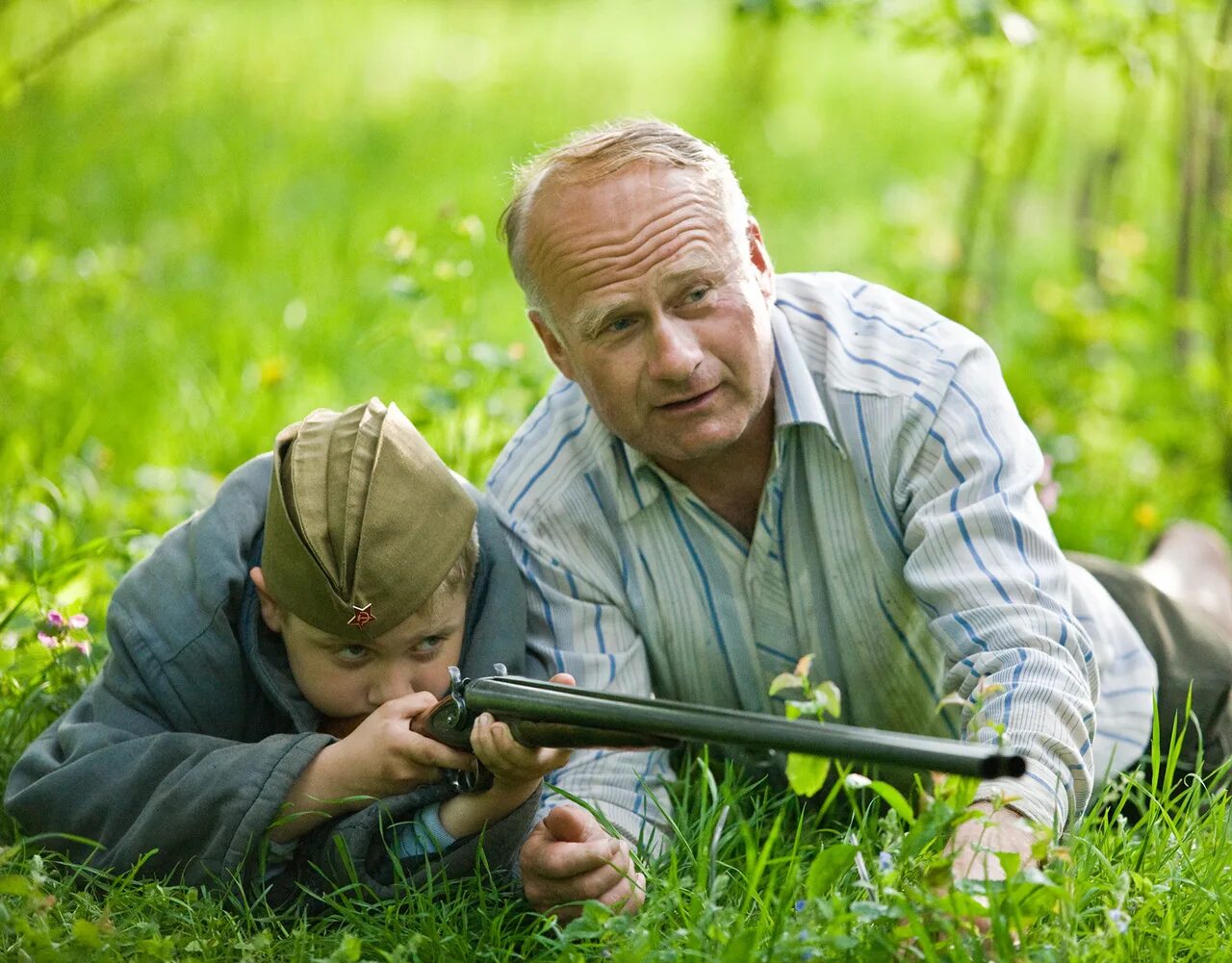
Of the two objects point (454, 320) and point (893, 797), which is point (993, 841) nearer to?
point (893, 797)

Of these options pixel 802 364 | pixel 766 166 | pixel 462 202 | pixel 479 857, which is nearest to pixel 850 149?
pixel 766 166

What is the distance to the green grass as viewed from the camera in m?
2.68

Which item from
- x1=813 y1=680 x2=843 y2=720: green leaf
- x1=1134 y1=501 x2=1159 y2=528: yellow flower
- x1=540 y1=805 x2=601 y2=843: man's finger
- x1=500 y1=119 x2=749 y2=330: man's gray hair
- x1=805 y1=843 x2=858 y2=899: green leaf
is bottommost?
x1=1134 y1=501 x2=1159 y2=528: yellow flower

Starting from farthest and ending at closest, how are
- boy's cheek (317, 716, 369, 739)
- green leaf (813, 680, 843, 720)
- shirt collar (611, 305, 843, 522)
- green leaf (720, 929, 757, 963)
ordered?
shirt collar (611, 305, 843, 522), boy's cheek (317, 716, 369, 739), green leaf (720, 929, 757, 963), green leaf (813, 680, 843, 720)

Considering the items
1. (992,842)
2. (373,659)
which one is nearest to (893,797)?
(992,842)

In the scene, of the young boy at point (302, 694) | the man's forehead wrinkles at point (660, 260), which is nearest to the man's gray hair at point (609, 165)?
the man's forehead wrinkles at point (660, 260)

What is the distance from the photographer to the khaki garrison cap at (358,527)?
2.86m

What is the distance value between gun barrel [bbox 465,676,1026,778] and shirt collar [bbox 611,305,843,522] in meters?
0.85

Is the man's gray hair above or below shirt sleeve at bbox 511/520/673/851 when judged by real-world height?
above

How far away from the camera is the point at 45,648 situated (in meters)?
3.57

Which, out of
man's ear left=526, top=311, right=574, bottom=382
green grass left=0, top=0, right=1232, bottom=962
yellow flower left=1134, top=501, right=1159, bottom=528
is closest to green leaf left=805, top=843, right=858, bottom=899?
green grass left=0, top=0, right=1232, bottom=962

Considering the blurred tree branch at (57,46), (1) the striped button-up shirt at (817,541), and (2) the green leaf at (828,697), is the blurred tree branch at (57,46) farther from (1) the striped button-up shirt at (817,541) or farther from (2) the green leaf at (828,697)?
(2) the green leaf at (828,697)

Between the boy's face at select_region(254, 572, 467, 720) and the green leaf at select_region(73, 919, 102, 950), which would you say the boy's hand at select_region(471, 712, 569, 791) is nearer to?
the boy's face at select_region(254, 572, 467, 720)

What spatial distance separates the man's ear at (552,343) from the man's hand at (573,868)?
1.01 m
